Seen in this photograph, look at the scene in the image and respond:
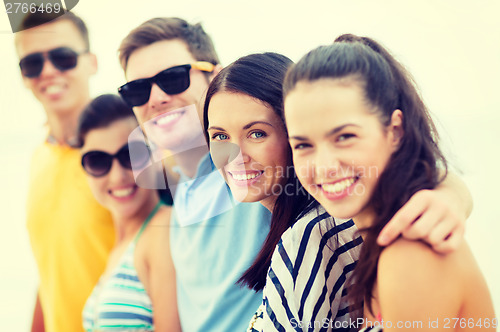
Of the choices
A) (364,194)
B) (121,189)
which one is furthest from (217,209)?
(364,194)

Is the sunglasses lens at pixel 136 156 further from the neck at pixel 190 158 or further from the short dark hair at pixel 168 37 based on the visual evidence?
the short dark hair at pixel 168 37

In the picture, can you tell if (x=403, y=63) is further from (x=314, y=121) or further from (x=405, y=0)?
(x=405, y=0)

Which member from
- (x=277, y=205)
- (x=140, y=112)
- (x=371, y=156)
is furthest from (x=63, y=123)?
(x=371, y=156)

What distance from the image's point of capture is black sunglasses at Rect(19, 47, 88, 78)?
8.35 ft

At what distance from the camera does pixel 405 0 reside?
7.66ft

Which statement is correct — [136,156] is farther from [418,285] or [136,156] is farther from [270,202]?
[418,285]

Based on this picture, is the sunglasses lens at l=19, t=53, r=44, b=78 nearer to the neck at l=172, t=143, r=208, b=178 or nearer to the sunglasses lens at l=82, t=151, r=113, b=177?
the sunglasses lens at l=82, t=151, r=113, b=177

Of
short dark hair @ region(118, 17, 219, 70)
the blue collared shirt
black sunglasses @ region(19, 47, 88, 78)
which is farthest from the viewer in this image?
black sunglasses @ region(19, 47, 88, 78)

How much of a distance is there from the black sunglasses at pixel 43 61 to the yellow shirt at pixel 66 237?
1.39 ft

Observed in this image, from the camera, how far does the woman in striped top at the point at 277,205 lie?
4.30ft

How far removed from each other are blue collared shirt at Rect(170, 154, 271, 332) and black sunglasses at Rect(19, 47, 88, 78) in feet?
3.22

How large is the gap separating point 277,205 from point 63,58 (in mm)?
1630

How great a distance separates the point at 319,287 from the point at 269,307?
156mm

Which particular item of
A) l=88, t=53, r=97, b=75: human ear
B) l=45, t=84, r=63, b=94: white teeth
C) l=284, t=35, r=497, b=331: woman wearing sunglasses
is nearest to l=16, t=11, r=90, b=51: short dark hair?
l=88, t=53, r=97, b=75: human ear
